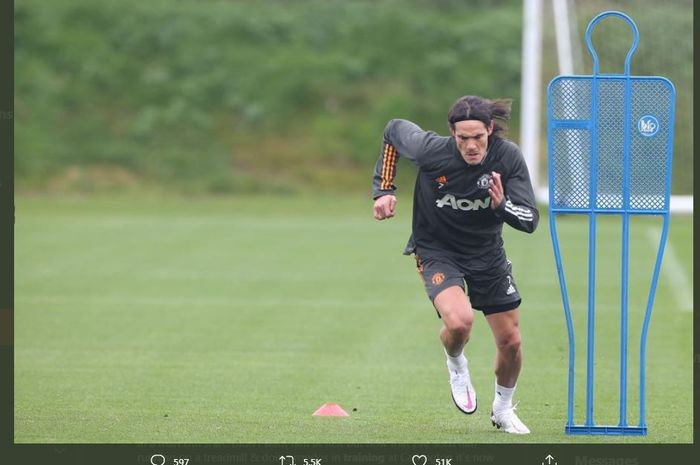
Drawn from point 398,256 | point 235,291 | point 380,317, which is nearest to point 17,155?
point 398,256

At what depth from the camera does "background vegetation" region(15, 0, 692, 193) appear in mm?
35750

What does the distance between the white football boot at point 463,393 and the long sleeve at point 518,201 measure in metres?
1.19

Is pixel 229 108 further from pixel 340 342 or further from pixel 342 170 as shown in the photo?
pixel 340 342

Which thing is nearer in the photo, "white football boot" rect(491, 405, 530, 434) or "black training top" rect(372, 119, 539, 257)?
"black training top" rect(372, 119, 539, 257)

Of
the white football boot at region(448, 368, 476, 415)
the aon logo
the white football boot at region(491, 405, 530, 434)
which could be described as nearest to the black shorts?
the aon logo

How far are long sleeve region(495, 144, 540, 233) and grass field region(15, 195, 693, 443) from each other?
4.35 ft

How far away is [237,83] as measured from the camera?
129ft

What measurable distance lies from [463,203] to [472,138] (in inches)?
19.5

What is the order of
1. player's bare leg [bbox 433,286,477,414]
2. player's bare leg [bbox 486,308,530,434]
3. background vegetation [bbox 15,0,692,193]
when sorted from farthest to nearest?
1. background vegetation [bbox 15,0,692,193]
2. player's bare leg [bbox 486,308,530,434]
3. player's bare leg [bbox 433,286,477,414]

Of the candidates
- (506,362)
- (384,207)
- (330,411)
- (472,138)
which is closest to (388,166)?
(384,207)

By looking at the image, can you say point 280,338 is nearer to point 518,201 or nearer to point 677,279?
point 518,201

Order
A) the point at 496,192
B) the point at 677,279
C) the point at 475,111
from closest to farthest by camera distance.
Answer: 1. the point at 496,192
2. the point at 475,111
3. the point at 677,279

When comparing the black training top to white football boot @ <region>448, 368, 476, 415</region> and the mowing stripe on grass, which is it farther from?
the mowing stripe on grass

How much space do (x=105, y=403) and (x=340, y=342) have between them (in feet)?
13.4
